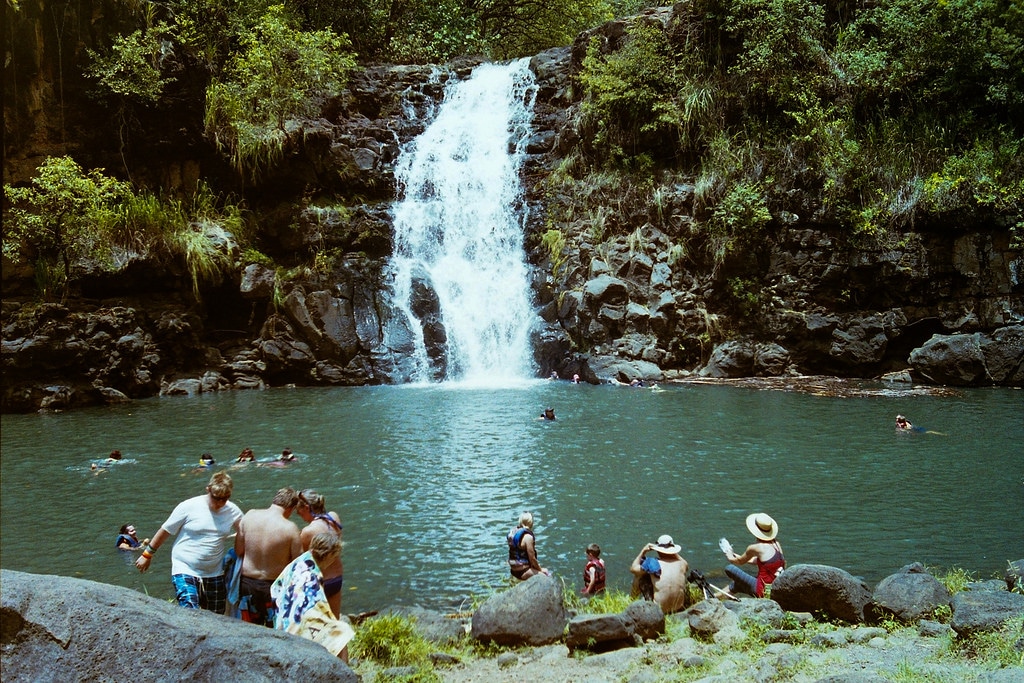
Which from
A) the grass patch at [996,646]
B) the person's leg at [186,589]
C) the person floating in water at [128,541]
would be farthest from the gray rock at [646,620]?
the person floating in water at [128,541]

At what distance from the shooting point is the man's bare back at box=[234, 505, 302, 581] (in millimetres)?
5391

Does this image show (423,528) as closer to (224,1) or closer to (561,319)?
(561,319)

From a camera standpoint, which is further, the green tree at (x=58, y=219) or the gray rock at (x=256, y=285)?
the gray rock at (x=256, y=285)

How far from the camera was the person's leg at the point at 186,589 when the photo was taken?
210 inches

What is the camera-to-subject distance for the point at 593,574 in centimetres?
719

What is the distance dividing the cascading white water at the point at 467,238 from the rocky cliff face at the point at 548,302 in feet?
1.40

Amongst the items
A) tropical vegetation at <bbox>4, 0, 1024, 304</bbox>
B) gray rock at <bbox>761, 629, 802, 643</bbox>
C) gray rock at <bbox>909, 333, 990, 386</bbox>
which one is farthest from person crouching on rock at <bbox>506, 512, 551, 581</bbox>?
tropical vegetation at <bbox>4, 0, 1024, 304</bbox>

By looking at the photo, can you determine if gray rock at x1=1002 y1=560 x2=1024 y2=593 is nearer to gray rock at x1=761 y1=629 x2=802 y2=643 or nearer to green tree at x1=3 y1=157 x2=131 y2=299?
gray rock at x1=761 y1=629 x2=802 y2=643

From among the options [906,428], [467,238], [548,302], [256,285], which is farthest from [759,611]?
[256,285]

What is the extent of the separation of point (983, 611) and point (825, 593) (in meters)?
1.23

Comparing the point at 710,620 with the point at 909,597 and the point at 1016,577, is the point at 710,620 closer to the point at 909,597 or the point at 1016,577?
the point at 909,597

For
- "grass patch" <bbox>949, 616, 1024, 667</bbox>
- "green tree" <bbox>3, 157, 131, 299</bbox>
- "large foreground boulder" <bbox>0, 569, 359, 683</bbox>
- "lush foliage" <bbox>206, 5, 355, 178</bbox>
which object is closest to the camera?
"large foreground boulder" <bbox>0, 569, 359, 683</bbox>

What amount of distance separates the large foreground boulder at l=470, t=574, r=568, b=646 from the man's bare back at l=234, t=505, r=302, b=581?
5.20 ft

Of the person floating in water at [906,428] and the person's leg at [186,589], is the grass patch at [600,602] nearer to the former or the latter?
the person's leg at [186,589]
